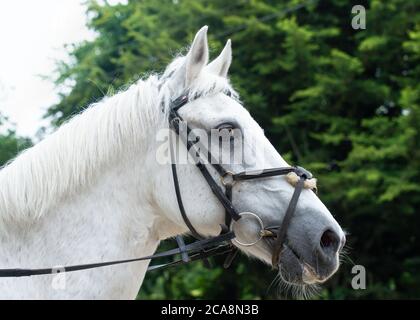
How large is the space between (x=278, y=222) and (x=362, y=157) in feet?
21.8

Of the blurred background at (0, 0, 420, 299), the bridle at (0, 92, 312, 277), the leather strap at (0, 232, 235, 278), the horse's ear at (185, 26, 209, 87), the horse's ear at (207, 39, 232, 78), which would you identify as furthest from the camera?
the blurred background at (0, 0, 420, 299)

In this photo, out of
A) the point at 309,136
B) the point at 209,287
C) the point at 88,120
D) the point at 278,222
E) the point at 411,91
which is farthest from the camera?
the point at 209,287

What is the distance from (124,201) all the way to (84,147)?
37 centimetres

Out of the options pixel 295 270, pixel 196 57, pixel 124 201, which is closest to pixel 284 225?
pixel 295 270

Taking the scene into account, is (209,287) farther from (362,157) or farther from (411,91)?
(411,91)

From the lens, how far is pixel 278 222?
3.21 metres

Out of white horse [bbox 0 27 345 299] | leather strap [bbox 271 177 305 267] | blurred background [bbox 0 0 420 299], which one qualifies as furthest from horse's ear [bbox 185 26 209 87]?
blurred background [bbox 0 0 420 299]

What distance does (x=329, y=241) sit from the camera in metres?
3.19

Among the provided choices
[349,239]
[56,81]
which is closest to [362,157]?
[349,239]

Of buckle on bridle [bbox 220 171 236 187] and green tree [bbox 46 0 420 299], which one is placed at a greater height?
buckle on bridle [bbox 220 171 236 187]

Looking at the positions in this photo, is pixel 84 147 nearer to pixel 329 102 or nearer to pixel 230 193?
pixel 230 193

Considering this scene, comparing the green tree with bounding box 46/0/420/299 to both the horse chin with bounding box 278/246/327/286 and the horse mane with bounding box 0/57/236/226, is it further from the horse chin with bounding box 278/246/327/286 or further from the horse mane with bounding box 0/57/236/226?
the horse chin with bounding box 278/246/327/286

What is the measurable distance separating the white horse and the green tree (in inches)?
236

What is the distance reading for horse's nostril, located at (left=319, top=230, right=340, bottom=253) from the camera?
3.15m
